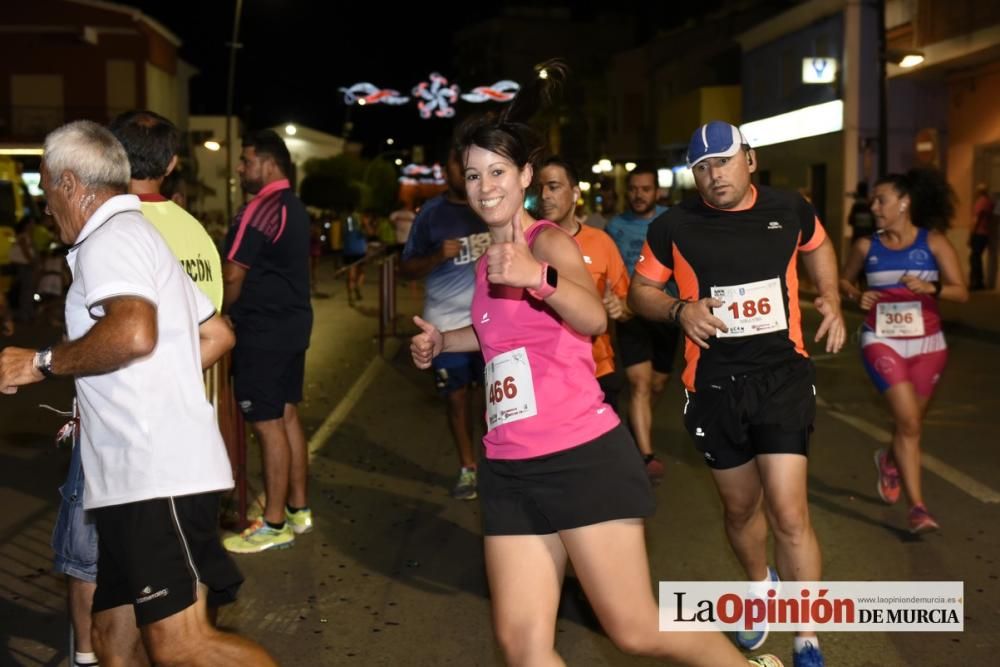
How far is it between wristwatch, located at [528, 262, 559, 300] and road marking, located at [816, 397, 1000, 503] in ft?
15.6

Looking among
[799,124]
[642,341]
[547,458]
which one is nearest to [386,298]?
[642,341]

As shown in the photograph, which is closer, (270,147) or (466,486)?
(270,147)

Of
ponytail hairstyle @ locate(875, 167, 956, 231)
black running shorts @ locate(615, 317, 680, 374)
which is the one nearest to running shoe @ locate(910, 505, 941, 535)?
ponytail hairstyle @ locate(875, 167, 956, 231)

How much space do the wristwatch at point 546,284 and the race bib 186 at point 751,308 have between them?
1.39 meters

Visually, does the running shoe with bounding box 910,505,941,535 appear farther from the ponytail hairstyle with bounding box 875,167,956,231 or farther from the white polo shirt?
the white polo shirt

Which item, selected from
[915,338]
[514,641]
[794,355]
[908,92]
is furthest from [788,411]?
[908,92]

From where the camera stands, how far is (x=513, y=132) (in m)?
3.63

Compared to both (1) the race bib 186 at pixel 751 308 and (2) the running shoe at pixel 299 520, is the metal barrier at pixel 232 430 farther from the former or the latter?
(1) the race bib 186 at pixel 751 308

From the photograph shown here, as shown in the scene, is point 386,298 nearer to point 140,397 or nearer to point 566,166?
point 566,166

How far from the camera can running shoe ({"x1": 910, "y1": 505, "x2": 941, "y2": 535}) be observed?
623 centimetres

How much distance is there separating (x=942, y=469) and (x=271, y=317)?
4.61m

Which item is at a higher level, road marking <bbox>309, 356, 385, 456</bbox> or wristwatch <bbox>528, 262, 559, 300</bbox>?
wristwatch <bbox>528, 262, 559, 300</bbox>

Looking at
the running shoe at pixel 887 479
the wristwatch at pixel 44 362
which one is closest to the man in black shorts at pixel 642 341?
the running shoe at pixel 887 479

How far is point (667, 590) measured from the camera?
5395 millimetres
